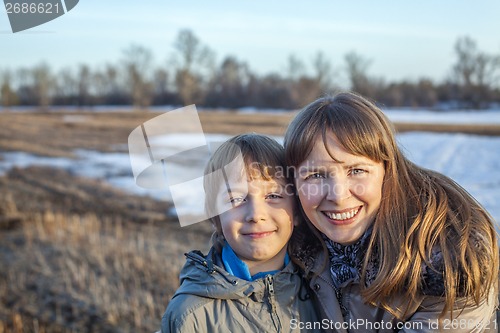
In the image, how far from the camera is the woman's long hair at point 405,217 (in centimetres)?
167

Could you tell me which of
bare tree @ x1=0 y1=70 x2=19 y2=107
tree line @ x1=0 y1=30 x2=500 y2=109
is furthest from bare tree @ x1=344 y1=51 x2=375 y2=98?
bare tree @ x1=0 y1=70 x2=19 y2=107

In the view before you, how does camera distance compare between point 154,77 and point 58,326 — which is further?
point 154,77

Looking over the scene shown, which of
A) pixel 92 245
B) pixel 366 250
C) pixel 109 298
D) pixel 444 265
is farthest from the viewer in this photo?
pixel 92 245

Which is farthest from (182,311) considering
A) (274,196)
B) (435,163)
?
(435,163)

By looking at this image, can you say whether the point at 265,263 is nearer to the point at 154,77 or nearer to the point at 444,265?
the point at 444,265

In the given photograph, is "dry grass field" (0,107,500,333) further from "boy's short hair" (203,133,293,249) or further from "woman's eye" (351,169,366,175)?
"woman's eye" (351,169,366,175)

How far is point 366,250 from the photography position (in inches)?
75.8

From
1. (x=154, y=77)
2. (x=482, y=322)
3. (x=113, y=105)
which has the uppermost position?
(x=482, y=322)

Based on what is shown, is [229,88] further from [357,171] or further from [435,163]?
[357,171]

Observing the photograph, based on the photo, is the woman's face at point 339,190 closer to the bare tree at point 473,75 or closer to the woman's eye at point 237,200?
the woman's eye at point 237,200

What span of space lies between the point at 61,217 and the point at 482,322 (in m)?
7.26

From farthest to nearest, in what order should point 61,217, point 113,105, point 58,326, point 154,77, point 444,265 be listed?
point 113,105 < point 154,77 < point 61,217 < point 58,326 < point 444,265

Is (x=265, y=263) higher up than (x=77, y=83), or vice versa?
(x=265, y=263)

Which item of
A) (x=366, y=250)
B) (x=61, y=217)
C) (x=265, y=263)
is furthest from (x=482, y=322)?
(x=61, y=217)
